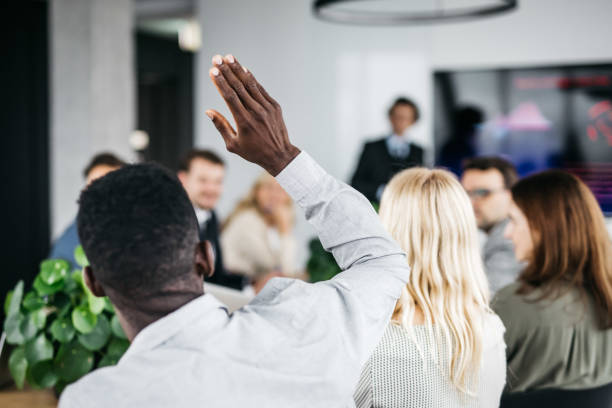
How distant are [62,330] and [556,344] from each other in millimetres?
1344

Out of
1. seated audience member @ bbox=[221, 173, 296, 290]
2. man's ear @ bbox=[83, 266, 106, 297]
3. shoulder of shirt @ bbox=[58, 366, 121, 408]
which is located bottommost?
seated audience member @ bbox=[221, 173, 296, 290]

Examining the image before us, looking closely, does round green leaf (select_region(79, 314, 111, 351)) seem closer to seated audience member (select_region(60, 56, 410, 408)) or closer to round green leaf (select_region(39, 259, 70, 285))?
round green leaf (select_region(39, 259, 70, 285))

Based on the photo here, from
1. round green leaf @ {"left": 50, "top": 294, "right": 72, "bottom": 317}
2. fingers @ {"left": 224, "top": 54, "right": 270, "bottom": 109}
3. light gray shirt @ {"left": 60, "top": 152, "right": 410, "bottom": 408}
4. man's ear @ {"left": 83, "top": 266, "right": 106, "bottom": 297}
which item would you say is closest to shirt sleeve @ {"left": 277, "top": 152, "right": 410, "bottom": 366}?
light gray shirt @ {"left": 60, "top": 152, "right": 410, "bottom": 408}

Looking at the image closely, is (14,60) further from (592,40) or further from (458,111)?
(592,40)

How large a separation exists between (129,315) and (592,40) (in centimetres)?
612

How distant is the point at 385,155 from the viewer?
5328 mm

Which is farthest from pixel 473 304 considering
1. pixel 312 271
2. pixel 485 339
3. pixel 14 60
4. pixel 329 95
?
pixel 329 95

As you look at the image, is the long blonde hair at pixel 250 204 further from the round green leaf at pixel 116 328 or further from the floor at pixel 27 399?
the round green leaf at pixel 116 328

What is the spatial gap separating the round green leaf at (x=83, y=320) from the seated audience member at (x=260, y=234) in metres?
2.46

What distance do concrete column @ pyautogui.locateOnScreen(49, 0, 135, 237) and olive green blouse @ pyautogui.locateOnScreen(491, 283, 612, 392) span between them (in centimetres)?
Result: 371

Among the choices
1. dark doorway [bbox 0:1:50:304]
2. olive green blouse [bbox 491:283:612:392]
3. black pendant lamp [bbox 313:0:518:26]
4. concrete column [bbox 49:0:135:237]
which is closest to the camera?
olive green blouse [bbox 491:283:612:392]

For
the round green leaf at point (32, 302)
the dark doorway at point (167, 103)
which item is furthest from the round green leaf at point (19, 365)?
the dark doorway at point (167, 103)

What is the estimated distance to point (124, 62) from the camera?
17.2ft

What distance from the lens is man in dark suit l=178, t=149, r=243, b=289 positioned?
355cm
